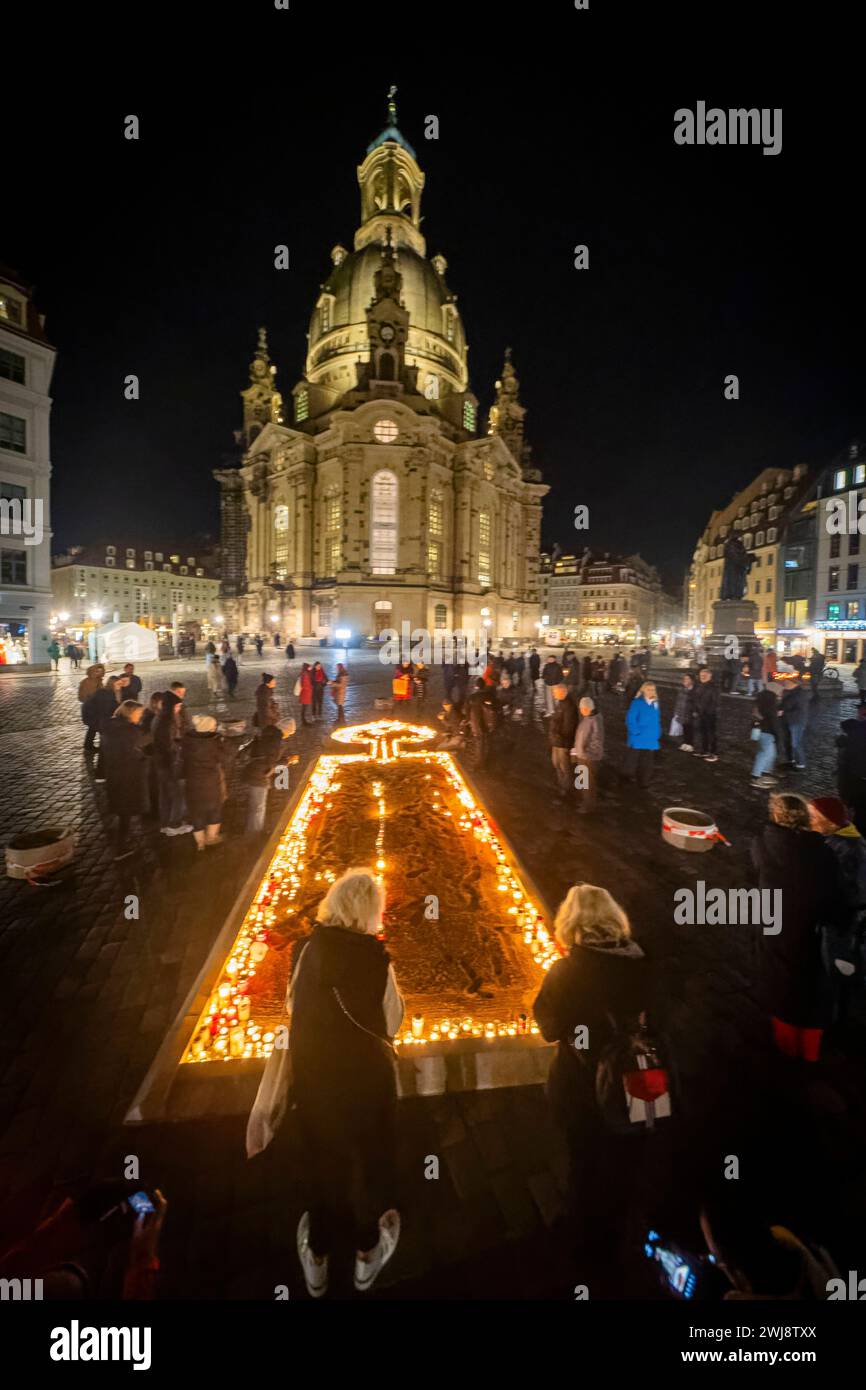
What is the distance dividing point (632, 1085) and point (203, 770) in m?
5.85

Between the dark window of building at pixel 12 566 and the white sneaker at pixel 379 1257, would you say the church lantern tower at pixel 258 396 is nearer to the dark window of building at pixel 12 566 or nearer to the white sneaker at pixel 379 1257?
the dark window of building at pixel 12 566

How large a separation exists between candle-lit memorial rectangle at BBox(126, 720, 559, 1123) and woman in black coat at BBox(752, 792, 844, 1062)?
5.42 ft

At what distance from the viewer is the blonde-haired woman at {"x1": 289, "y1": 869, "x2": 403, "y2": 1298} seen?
2.31 meters

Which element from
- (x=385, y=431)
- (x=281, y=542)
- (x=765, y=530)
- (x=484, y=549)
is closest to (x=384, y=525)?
(x=385, y=431)

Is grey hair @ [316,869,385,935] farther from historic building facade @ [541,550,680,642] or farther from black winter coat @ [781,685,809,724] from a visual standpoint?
historic building facade @ [541,550,680,642]

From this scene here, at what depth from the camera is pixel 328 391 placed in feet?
200

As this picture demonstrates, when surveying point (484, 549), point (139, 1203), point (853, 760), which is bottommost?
point (139, 1203)

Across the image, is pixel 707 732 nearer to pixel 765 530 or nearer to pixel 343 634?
pixel 343 634

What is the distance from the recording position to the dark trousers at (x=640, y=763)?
9492 millimetres

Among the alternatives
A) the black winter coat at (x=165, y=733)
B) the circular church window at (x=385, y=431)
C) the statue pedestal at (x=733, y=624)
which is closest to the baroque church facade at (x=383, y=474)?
the circular church window at (x=385, y=431)

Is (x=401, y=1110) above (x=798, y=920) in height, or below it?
below

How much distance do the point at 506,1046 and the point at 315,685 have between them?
12.4 metres

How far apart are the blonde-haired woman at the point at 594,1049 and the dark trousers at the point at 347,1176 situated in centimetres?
87

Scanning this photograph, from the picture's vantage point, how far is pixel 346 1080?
2320 millimetres
